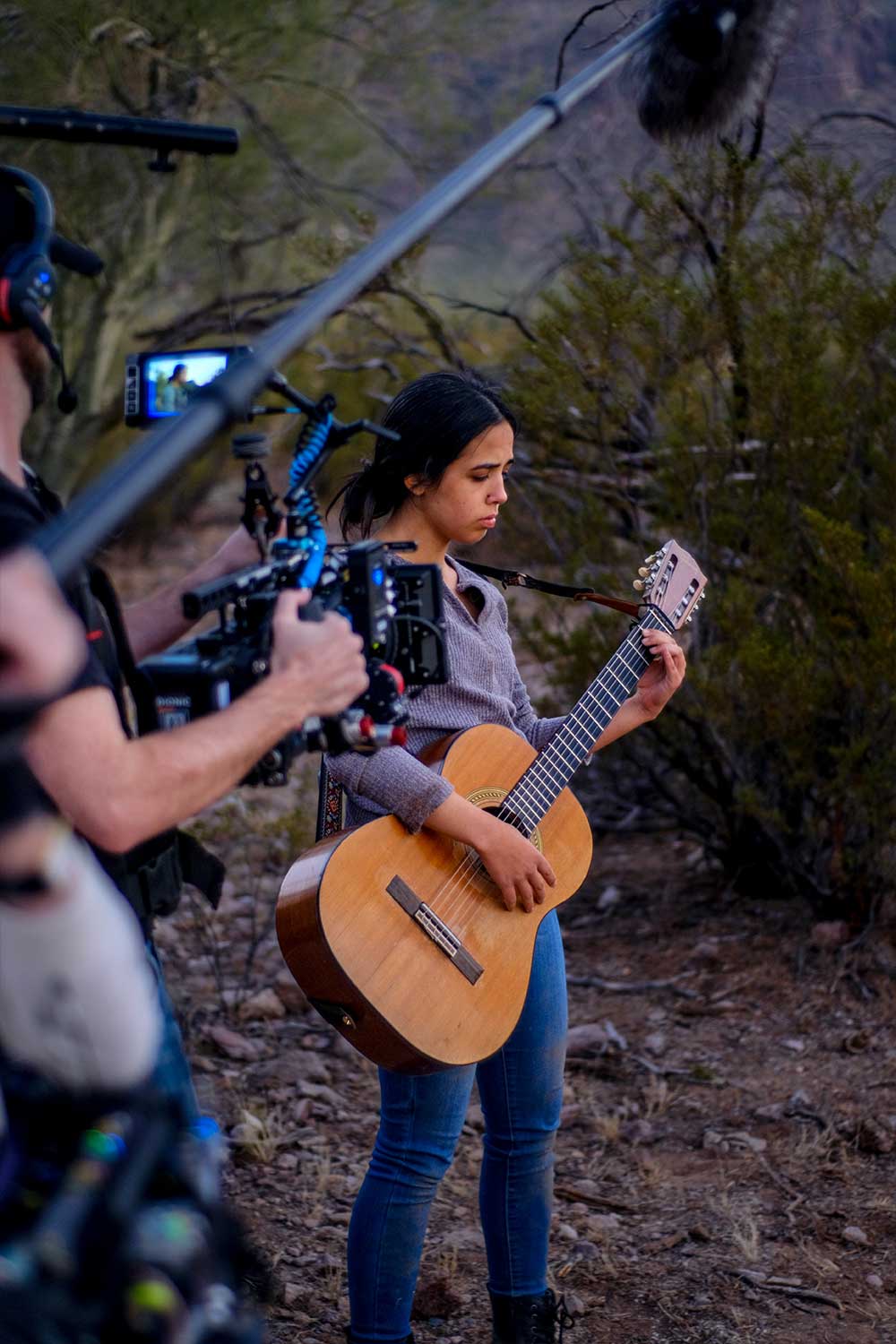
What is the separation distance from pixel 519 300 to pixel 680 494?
1.69m

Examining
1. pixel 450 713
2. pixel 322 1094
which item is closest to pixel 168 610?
pixel 450 713

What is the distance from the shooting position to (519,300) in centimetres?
613

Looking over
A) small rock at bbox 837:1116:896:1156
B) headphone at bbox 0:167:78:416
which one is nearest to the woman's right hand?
headphone at bbox 0:167:78:416

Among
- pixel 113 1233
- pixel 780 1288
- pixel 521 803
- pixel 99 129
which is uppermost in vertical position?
pixel 99 129

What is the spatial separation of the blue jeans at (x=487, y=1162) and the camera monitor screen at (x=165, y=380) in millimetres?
1299

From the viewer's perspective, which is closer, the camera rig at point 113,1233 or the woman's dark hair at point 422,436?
the camera rig at point 113,1233

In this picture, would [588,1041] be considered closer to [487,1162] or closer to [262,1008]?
[262,1008]

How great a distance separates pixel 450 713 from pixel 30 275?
1.32 m

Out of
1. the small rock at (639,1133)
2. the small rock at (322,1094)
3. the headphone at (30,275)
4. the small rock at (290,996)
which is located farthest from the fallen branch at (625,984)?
the headphone at (30,275)

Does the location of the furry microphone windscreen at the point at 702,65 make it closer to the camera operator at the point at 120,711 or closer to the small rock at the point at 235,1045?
the camera operator at the point at 120,711

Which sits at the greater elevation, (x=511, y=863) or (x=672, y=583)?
(x=672, y=583)

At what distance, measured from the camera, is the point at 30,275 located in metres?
1.73

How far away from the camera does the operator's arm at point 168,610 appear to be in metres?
2.17

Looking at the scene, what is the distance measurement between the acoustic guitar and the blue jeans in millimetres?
81
